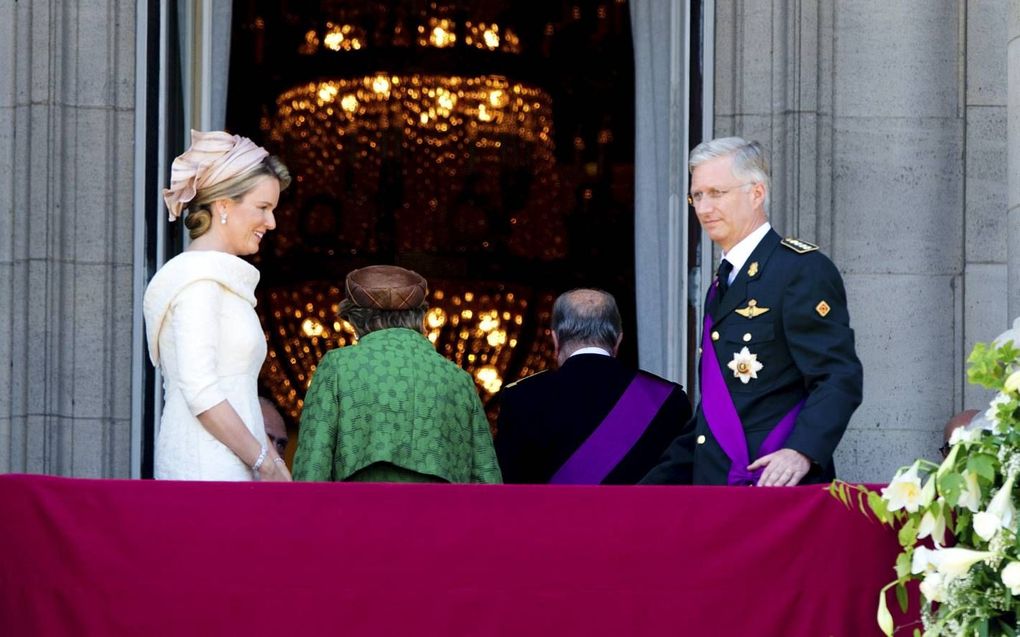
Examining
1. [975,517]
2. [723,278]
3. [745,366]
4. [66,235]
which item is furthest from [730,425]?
[66,235]

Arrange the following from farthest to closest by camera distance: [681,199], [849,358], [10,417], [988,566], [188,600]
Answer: [681,199] < [10,417] < [849,358] < [188,600] < [988,566]

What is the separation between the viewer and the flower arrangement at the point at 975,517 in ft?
14.4

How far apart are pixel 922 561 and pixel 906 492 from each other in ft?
0.49

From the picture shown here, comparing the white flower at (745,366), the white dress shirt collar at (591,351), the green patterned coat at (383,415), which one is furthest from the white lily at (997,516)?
the white dress shirt collar at (591,351)

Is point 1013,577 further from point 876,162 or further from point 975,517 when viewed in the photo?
point 876,162

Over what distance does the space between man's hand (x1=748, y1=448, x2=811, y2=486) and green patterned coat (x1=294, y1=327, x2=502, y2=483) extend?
38.8 inches

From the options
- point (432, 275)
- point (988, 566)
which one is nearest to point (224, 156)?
point (988, 566)

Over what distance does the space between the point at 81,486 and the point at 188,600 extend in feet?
1.18

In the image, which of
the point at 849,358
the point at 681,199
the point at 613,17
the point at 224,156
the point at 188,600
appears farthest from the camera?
the point at 613,17

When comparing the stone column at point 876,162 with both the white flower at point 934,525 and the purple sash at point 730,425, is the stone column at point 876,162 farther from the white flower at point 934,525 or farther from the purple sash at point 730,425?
the white flower at point 934,525

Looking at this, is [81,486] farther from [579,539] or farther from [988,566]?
[988,566]

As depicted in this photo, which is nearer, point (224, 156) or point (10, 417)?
point (224, 156)

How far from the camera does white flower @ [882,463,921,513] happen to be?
4.55 meters

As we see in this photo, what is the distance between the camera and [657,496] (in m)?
5.04
